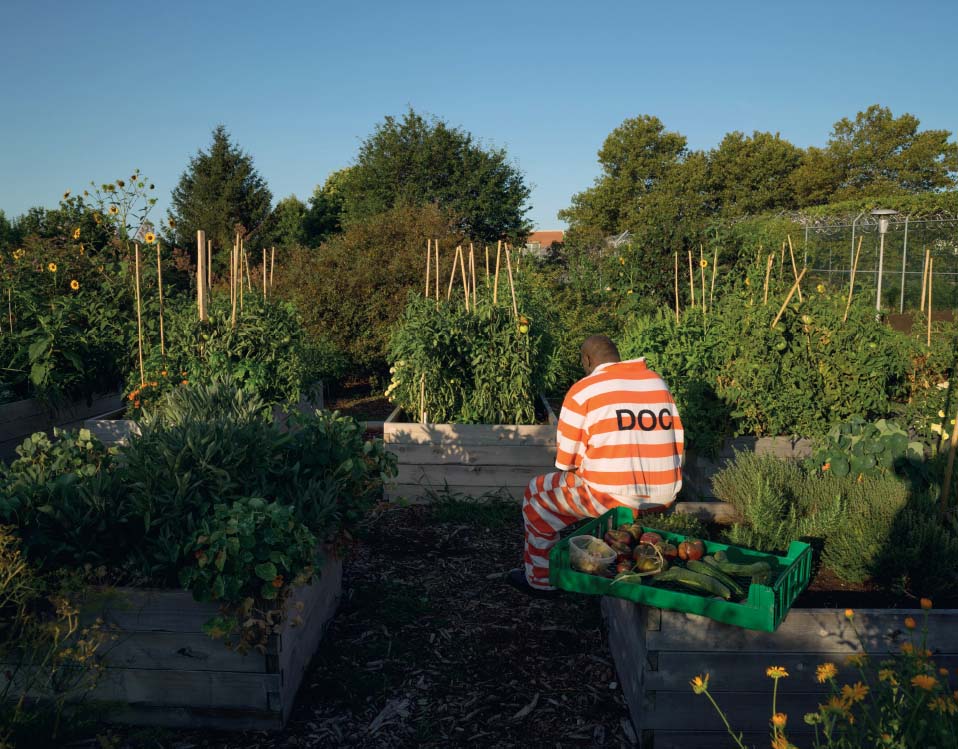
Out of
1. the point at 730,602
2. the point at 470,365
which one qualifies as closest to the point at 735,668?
the point at 730,602

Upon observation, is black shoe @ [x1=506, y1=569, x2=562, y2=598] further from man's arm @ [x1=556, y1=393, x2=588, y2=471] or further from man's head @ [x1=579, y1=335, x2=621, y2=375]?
man's head @ [x1=579, y1=335, x2=621, y2=375]

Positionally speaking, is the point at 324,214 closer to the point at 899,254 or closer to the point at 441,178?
the point at 441,178

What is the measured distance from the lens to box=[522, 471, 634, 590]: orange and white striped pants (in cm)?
362

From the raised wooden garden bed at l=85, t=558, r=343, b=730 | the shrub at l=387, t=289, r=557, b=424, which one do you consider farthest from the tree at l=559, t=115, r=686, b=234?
the raised wooden garden bed at l=85, t=558, r=343, b=730

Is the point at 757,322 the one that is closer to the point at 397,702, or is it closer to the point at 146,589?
the point at 397,702

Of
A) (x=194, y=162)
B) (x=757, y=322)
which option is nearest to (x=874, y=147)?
(x=194, y=162)

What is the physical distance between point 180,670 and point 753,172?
4439cm

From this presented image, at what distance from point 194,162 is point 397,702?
102 ft

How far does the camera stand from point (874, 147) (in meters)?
40.4

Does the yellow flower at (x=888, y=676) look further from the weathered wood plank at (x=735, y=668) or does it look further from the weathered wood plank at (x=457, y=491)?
the weathered wood plank at (x=457, y=491)

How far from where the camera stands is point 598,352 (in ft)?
12.7

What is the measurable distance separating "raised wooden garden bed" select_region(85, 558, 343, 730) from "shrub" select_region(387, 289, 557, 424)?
328cm

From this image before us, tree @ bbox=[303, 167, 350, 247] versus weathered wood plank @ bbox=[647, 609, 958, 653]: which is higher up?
tree @ bbox=[303, 167, 350, 247]

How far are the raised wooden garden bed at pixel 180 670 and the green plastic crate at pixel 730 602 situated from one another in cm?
115
